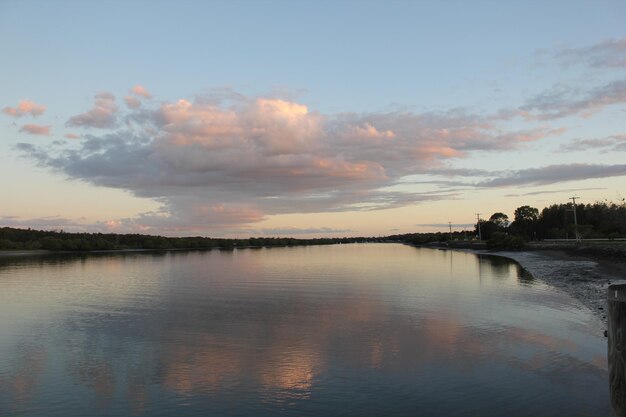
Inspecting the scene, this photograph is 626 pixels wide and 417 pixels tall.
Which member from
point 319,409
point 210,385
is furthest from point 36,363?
point 319,409

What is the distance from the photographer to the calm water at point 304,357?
13.8m

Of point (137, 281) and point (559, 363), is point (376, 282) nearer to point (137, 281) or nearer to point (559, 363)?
point (137, 281)

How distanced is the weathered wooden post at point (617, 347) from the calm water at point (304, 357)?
6.04 metres

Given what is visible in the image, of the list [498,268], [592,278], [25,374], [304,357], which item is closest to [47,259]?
[498,268]

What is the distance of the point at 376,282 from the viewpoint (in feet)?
168

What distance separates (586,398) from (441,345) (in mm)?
7524

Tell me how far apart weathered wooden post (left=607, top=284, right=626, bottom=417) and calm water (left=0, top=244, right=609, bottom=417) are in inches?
238

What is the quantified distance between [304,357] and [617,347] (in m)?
13.5

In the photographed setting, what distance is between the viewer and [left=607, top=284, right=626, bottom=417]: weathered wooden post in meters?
7.02

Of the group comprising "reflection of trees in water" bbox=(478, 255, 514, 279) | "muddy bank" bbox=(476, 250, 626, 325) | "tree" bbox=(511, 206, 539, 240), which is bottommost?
"reflection of trees in water" bbox=(478, 255, 514, 279)

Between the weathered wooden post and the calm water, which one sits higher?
the weathered wooden post

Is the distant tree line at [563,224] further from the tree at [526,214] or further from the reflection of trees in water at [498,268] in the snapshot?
the reflection of trees in water at [498,268]

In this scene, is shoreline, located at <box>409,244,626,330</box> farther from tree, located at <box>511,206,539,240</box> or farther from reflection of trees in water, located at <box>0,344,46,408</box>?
tree, located at <box>511,206,539,240</box>

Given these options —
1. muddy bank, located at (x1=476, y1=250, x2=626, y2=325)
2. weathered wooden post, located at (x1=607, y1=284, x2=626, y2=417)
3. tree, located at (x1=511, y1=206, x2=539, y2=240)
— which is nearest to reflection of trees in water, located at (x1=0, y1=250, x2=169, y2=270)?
muddy bank, located at (x1=476, y1=250, x2=626, y2=325)
